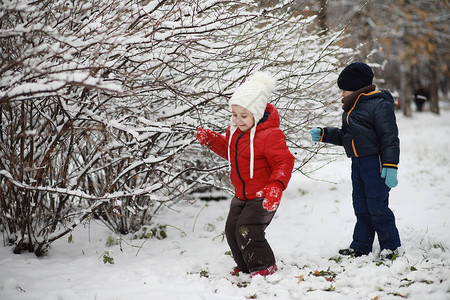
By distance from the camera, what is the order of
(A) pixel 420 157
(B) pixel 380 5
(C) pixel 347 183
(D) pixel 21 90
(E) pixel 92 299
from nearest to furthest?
1. (D) pixel 21 90
2. (E) pixel 92 299
3. (C) pixel 347 183
4. (A) pixel 420 157
5. (B) pixel 380 5

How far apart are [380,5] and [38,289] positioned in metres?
17.3

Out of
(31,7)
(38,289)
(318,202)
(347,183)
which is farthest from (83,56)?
(347,183)

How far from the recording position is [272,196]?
7.75 feet

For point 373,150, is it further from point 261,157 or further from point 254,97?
point 254,97

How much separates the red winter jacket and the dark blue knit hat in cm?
71

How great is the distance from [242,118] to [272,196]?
606 millimetres

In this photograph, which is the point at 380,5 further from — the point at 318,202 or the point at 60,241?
the point at 60,241

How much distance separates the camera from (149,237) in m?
3.66

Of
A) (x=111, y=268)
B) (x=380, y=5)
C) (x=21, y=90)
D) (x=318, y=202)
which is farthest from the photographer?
(x=380, y=5)

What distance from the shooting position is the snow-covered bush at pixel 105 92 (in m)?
2.14

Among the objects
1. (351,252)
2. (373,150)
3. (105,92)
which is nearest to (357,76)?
(373,150)

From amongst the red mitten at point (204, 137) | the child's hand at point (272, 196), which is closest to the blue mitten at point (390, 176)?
the child's hand at point (272, 196)

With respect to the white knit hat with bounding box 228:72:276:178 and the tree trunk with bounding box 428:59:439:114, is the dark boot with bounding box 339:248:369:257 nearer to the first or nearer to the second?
the white knit hat with bounding box 228:72:276:178

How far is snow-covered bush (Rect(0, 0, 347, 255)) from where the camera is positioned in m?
2.14
